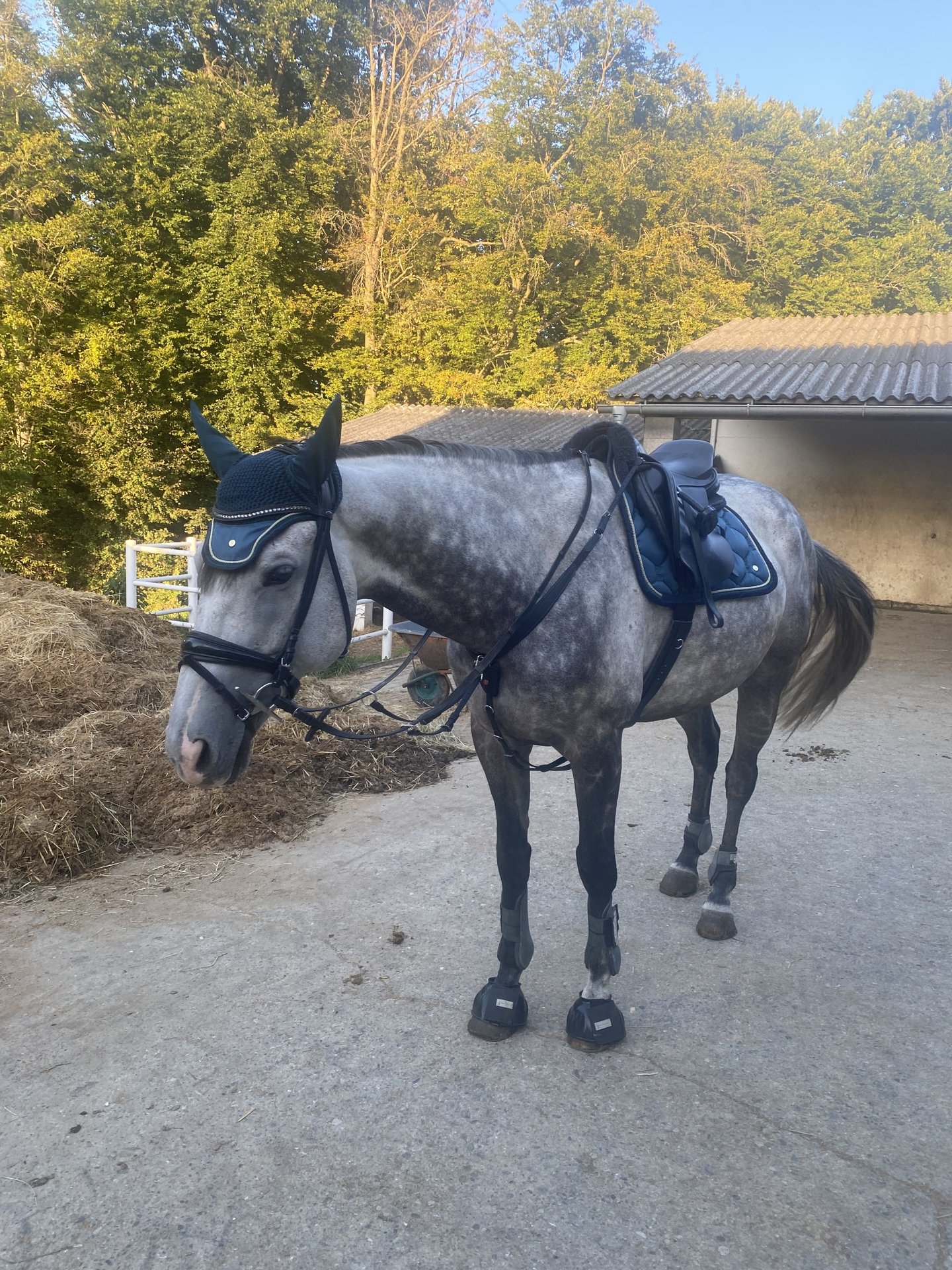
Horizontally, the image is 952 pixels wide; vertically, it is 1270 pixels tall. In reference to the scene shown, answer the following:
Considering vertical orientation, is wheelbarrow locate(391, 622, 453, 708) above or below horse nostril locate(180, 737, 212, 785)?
below

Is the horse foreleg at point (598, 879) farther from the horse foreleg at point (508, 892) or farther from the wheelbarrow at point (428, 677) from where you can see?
the wheelbarrow at point (428, 677)

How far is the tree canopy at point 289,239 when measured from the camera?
19422mm

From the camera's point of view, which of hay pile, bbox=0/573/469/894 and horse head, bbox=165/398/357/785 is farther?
hay pile, bbox=0/573/469/894

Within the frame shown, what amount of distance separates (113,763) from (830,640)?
3.61 meters

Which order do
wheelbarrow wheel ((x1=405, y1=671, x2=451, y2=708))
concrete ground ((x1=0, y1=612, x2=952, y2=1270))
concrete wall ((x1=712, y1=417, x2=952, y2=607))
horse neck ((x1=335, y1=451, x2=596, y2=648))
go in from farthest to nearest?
concrete wall ((x1=712, y1=417, x2=952, y2=607)), wheelbarrow wheel ((x1=405, y1=671, x2=451, y2=708)), horse neck ((x1=335, y1=451, x2=596, y2=648)), concrete ground ((x1=0, y1=612, x2=952, y2=1270))

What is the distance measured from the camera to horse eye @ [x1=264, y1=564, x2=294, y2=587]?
1.94 metres

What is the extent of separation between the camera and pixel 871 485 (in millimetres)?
12281

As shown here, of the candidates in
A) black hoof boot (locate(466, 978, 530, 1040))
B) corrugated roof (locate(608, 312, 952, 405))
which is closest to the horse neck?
black hoof boot (locate(466, 978, 530, 1040))

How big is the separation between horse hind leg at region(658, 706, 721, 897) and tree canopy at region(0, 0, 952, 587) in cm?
1740

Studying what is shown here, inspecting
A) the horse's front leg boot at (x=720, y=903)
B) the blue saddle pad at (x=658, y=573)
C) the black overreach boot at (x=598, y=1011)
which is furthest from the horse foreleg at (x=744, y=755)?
the black overreach boot at (x=598, y=1011)

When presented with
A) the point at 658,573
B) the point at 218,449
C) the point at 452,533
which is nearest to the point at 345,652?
the point at 452,533

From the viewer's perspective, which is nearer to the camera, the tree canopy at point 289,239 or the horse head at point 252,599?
the horse head at point 252,599

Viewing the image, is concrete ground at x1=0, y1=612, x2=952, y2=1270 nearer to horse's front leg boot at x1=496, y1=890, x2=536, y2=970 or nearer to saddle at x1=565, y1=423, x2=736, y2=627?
horse's front leg boot at x1=496, y1=890, x2=536, y2=970

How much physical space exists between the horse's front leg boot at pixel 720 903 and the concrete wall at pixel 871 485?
9.54 meters
